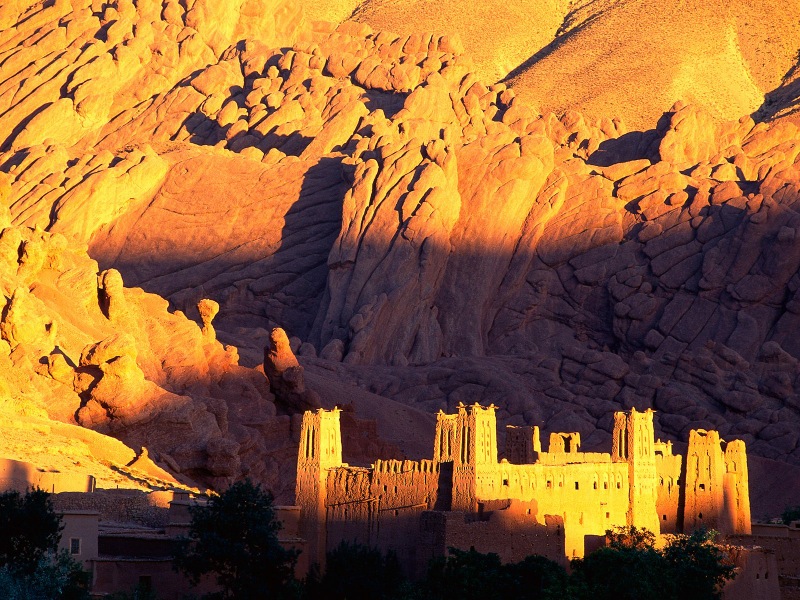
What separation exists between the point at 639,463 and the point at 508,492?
5.81 m

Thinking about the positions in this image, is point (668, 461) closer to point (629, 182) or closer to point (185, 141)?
point (629, 182)

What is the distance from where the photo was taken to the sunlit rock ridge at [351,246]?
79312 millimetres

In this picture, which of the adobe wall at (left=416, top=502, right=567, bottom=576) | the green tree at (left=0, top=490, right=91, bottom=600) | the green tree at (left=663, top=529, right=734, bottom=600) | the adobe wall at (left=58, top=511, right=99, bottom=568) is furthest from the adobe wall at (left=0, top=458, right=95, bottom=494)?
the green tree at (left=663, top=529, right=734, bottom=600)

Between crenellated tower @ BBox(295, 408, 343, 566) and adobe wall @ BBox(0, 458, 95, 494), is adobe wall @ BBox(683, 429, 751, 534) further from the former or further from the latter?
adobe wall @ BBox(0, 458, 95, 494)

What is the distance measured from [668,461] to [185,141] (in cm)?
6530

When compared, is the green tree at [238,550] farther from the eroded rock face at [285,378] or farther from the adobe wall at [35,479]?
the eroded rock face at [285,378]

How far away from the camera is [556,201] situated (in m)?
105

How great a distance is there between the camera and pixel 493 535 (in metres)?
49.6

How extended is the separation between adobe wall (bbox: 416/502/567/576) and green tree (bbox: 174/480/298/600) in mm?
3347

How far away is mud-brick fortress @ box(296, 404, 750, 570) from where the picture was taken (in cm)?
5038

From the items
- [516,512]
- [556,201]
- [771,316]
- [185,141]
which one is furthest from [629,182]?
[516,512]

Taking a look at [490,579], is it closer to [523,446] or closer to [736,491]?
[523,446]

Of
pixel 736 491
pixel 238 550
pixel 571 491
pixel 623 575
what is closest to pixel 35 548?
pixel 238 550

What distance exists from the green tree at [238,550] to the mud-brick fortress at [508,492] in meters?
3.76
